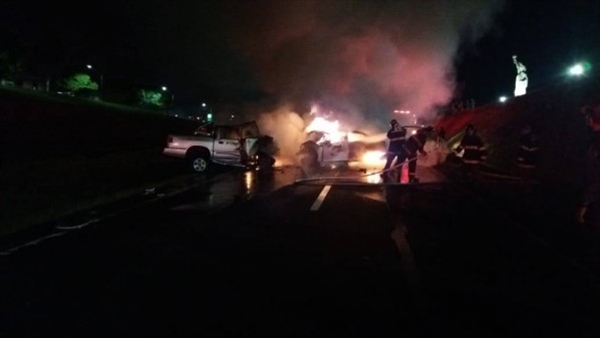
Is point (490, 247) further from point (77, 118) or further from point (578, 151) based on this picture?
point (77, 118)

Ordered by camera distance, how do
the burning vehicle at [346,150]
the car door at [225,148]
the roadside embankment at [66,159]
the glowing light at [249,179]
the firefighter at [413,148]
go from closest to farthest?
the roadside embankment at [66,159]
the glowing light at [249,179]
the firefighter at [413,148]
the car door at [225,148]
the burning vehicle at [346,150]

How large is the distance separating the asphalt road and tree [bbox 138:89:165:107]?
40174 millimetres

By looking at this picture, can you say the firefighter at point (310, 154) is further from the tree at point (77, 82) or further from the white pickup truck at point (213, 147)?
the tree at point (77, 82)

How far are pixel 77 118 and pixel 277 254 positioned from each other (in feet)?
65.0

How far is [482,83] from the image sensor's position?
1753 inches

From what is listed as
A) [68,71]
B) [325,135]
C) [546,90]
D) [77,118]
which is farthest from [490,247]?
[68,71]

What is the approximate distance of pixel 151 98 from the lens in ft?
166

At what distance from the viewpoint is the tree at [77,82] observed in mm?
44481

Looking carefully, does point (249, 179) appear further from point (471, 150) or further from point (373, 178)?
point (471, 150)

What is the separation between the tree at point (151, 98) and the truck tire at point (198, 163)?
1202 inches

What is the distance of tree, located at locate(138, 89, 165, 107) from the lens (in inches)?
1966

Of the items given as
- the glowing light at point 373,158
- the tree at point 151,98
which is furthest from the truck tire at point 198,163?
the tree at point 151,98

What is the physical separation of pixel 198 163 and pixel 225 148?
1.08 metres

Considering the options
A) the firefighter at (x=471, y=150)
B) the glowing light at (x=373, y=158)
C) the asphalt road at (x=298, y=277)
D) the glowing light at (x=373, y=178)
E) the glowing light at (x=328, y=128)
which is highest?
the glowing light at (x=328, y=128)
